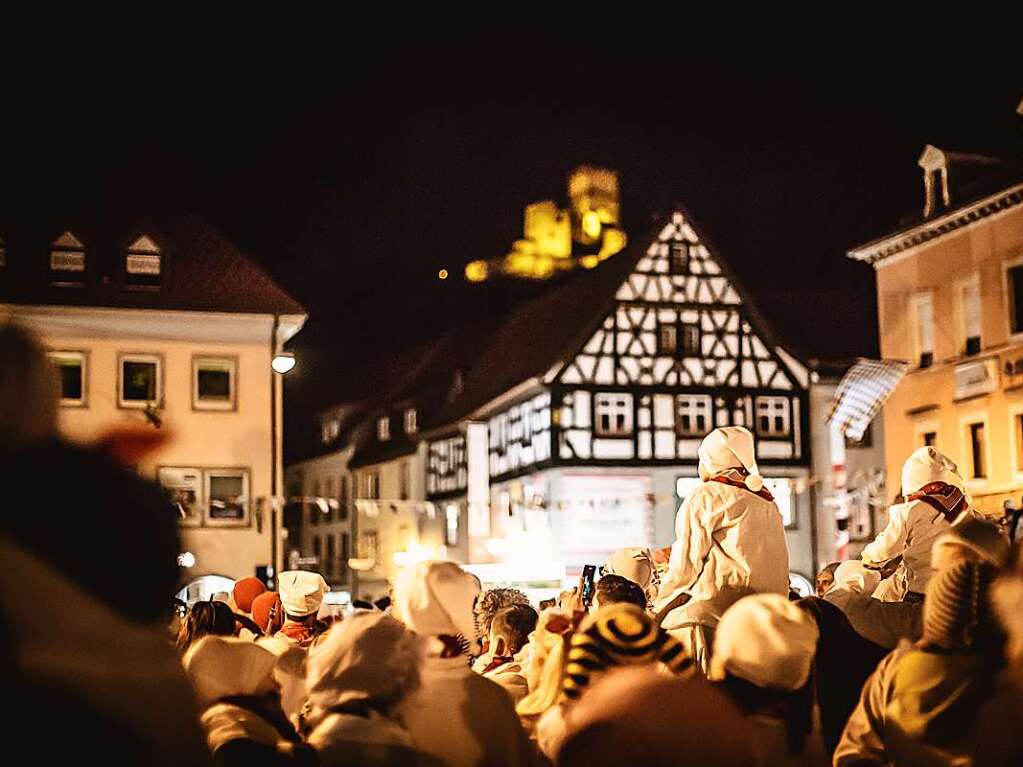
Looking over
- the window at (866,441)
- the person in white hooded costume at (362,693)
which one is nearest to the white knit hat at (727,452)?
the person in white hooded costume at (362,693)

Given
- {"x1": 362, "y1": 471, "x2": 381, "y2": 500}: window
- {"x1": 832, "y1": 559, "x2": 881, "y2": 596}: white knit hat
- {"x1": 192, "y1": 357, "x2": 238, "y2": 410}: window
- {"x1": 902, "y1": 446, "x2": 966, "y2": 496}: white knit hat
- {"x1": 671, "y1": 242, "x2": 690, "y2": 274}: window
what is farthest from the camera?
{"x1": 362, "y1": 471, "x2": 381, "y2": 500}: window

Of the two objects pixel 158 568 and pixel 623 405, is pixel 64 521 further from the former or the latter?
pixel 623 405

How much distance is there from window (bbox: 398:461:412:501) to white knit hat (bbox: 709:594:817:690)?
57116 millimetres

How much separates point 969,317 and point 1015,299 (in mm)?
1955

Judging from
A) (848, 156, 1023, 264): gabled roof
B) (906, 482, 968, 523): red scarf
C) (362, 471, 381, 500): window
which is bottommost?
(906, 482, 968, 523): red scarf

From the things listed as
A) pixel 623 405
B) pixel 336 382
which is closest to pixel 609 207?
pixel 336 382

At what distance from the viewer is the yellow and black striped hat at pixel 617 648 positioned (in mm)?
5316

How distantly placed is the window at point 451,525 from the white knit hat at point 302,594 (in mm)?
44525

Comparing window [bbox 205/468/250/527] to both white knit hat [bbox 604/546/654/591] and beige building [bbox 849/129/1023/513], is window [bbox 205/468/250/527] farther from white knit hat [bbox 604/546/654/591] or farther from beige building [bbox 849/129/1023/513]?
white knit hat [bbox 604/546/654/591]

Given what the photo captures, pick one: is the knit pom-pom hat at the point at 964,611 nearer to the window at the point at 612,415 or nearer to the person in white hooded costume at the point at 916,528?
the person in white hooded costume at the point at 916,528

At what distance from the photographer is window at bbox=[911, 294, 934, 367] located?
37375 mm

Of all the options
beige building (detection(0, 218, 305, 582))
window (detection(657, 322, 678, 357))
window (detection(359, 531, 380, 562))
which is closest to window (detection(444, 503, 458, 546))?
window (detection(359, 531, 380, 562))

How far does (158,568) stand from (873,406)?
119ft

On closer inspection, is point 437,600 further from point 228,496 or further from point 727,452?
point 228,496
